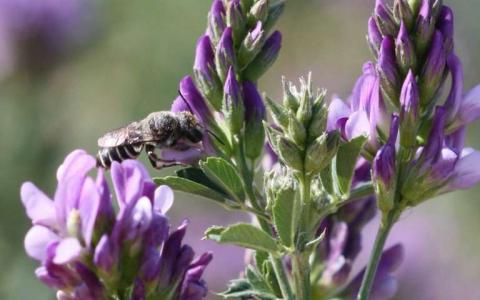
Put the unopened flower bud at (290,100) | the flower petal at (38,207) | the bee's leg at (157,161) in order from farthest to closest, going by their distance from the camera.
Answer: the bee's leg at (157,161) < the unopened flower bud at (290,100) < the flower petal at (38,207)

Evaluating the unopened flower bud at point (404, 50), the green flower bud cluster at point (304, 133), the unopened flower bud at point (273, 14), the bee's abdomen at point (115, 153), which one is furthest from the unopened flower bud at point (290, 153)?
the bee's abdomen at point (115, 153)

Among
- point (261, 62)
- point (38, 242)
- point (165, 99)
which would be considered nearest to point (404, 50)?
point (261, 62)

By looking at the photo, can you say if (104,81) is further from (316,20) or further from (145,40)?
(316,20)

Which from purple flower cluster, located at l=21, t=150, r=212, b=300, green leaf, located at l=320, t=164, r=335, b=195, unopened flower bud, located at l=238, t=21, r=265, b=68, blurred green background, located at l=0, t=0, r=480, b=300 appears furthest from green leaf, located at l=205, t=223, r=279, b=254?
blurred green background, located at l=0, t=0, r=480, b=300

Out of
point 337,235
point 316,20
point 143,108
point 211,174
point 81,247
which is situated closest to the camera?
point 81,247

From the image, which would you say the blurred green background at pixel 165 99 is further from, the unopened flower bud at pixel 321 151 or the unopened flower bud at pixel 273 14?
the unopened flower bud at pixel 321 151

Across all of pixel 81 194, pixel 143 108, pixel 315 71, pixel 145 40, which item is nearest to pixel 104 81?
pixel 145 40

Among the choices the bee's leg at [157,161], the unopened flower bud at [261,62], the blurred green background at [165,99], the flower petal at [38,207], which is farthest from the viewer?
the blurred green background at [165,99]
